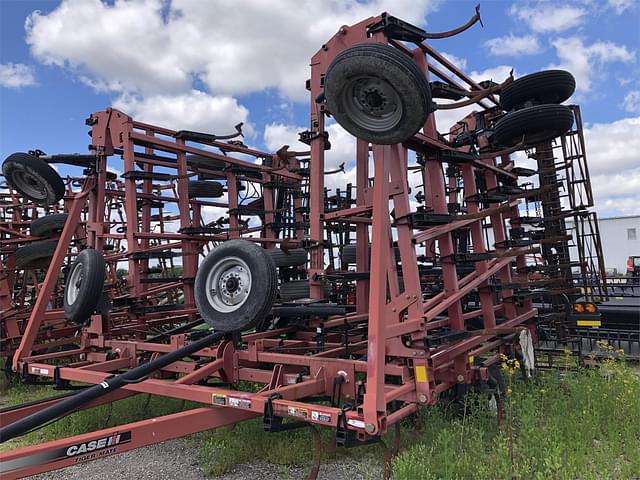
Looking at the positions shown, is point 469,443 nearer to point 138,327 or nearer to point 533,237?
point 533,237

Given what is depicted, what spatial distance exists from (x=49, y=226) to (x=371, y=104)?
639 cm

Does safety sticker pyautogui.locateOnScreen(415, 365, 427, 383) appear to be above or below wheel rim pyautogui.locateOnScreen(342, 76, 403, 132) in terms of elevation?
below

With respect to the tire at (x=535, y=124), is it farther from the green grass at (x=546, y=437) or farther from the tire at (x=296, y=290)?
the tire at (x=296, y=290)

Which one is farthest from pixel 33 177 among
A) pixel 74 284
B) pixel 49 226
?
pixel 74 284

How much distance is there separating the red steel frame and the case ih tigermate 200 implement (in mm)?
17

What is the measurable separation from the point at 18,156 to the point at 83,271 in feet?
7.67

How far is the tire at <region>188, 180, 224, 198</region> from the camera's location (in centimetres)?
934

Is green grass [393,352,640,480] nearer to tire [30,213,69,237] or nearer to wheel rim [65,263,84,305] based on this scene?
wheel rim [65,263,84,305]

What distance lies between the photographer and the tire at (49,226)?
303 inches

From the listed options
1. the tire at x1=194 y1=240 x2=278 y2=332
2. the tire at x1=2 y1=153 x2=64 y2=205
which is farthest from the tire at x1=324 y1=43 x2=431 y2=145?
the tire at x1=2 y1=153 x2=64 y2=205

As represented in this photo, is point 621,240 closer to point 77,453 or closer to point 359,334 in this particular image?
point 359,334

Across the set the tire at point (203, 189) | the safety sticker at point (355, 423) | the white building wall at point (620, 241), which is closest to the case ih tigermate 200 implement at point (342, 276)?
the safety sticker at point (355, 423)

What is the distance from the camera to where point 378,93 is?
3367 mm

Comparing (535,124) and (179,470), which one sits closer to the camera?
(179,470)
